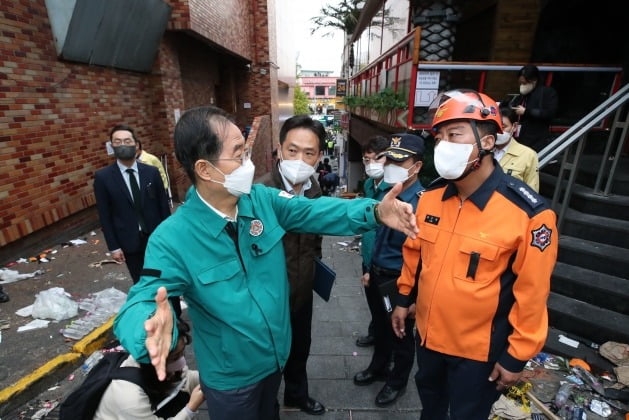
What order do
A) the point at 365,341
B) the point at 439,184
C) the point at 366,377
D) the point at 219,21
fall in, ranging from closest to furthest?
the point at 439,184, the point at 366,377, the point at 365,341, the point at 219,21

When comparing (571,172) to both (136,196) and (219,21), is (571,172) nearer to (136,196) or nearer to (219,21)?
(136,196)

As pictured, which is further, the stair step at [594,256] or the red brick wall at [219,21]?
the red brick wall at [219,21]

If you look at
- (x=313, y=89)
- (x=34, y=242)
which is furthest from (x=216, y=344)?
(x=313, y=89)

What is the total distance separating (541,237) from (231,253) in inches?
56.2

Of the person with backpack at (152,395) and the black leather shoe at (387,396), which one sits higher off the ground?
the person with backpack at (152,395)

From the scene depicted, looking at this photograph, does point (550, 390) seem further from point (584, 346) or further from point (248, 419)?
point (248, 419)

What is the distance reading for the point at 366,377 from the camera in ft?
9.27

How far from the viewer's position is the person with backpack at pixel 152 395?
1.68m

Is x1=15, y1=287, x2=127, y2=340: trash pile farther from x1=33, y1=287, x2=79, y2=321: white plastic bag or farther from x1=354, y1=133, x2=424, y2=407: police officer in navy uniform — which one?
x1=354, y1=133, x2=424, y2=407: police officer in navy uniform

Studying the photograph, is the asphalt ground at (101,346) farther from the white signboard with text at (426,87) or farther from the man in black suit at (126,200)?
the white signboard with text at (426,87)

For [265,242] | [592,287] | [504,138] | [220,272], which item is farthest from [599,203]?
[220,272]

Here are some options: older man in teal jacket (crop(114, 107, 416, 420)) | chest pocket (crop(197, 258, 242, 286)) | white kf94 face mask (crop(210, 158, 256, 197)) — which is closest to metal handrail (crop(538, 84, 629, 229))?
older man in teal jacket (crop(114, 107, 416, 420))

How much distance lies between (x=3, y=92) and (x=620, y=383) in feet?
24.8

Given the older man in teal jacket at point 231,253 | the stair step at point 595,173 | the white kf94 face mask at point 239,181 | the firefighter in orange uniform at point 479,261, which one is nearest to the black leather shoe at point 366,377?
the firefighter in orange uniform at point 479,261
